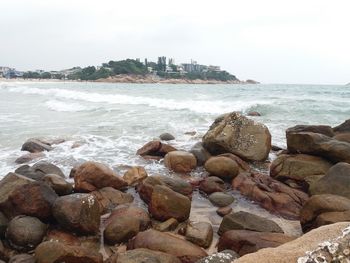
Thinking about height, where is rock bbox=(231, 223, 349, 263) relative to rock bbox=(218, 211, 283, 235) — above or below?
above

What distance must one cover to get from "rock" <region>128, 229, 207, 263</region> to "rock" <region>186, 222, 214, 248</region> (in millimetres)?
270

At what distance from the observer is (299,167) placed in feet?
22.0

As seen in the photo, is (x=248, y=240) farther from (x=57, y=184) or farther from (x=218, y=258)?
(x=57, y=184)

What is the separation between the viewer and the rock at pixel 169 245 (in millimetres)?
4082

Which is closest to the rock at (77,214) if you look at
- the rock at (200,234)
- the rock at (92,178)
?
the rock at (92,178)

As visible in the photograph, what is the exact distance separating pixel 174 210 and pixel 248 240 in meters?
1.35

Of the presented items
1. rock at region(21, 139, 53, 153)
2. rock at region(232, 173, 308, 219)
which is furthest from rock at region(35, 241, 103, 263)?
rock at region(21, 139, 53, 153)

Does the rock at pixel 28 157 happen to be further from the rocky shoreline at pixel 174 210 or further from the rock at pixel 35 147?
the rocky shoreline at pixel 174 210

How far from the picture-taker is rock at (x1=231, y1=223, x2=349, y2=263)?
79.1 inches

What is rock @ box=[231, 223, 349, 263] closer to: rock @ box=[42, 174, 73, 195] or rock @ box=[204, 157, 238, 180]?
rock @ box=[42, 174, 73, 195]

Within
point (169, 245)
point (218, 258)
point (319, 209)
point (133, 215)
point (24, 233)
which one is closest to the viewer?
point (218, 258)

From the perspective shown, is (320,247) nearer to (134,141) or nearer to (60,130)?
(134,141)

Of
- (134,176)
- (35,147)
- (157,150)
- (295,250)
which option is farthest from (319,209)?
(35,147)

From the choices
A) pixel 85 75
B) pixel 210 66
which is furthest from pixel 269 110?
pixel 210 66
